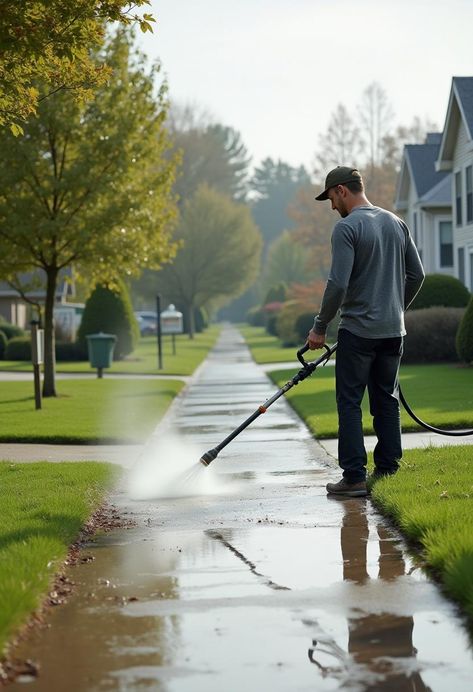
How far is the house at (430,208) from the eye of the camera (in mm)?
43844

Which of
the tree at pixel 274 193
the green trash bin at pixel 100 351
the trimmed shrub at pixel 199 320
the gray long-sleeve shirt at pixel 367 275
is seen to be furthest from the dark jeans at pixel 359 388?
the tree at pixel 274 193

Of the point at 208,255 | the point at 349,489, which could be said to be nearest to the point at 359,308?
the point at 349,489

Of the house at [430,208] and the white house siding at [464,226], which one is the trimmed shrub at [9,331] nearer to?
the house at [430,208]

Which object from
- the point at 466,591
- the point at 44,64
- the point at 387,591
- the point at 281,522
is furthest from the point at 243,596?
the point at 44,64

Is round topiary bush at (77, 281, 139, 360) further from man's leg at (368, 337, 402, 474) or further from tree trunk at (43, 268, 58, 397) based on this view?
man's leg at (368, 337, 402, 474)

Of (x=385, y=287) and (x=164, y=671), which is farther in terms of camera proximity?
(x=385, y=287)

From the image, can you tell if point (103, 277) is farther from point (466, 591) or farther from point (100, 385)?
point (466, 591)

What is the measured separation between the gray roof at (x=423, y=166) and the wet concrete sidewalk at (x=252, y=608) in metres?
38.0

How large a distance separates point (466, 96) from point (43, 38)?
91.0ft

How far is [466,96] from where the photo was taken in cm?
3603

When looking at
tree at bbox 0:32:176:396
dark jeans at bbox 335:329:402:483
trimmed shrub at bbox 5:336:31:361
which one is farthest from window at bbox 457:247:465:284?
dark jeans at bbox 335:329:402:483

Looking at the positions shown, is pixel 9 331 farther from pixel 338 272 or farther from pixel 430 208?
pixel 338 272

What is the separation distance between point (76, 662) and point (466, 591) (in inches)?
69.6

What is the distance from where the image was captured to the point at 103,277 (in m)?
23.2
